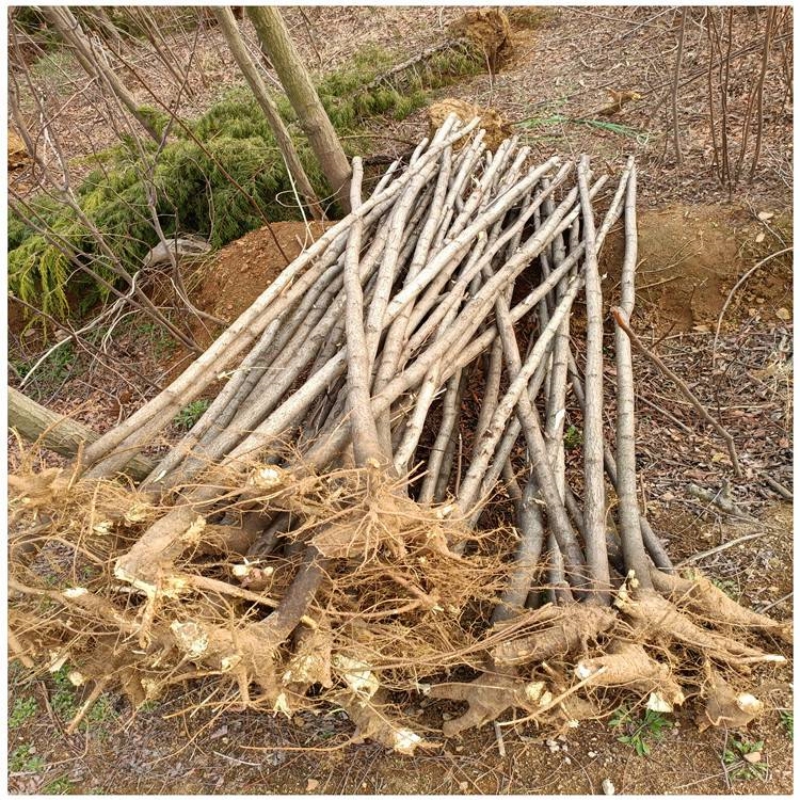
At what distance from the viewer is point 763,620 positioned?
2.06m

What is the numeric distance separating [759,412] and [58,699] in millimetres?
3526

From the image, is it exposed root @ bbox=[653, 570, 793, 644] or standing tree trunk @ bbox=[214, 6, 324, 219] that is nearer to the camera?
exposed root @ bbox=[653, 570, 793, 644]

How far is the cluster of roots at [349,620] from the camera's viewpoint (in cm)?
179

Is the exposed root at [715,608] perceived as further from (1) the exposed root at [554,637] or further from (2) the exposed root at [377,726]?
(2) the exposed root at [377,726]

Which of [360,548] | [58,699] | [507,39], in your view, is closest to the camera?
[360,548]

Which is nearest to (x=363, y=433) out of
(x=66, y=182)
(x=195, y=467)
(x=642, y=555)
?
(x=195, y=467)

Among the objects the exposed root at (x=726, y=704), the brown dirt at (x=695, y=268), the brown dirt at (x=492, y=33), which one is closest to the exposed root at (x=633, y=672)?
the exposed root at (x=726, y=704)

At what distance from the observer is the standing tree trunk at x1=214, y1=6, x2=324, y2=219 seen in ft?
Result: 11.1

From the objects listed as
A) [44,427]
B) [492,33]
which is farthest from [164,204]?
[492,33]

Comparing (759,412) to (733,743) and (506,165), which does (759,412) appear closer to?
(733,743)

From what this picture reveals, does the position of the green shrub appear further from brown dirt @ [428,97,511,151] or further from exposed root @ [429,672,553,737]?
exposed root @ [429,672,553,737]

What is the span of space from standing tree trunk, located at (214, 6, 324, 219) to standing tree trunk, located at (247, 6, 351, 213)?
14 cm

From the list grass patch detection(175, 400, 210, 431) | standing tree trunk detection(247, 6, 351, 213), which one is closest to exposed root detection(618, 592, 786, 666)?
grass patch detection(175, 400, 210, 431)

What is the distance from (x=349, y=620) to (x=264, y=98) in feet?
10.3
